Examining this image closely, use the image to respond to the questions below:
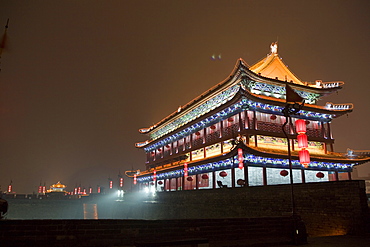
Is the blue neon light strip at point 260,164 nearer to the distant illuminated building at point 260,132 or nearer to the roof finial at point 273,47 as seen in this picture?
the distant illuminated building at point 260,132

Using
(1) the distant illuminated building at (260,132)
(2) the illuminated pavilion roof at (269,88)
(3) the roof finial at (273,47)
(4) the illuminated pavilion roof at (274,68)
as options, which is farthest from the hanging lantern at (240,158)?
(3) the roof finial at (273,47)

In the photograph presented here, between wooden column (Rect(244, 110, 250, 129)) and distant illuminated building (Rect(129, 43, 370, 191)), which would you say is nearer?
distant illuminated building (Rect(129, 43, 370, 191))

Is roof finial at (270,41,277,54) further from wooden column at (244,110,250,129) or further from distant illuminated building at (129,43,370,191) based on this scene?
wooden column at (244,110,250,129)

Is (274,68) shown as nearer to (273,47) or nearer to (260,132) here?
(273,47)

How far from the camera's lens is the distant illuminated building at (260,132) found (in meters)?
21.2

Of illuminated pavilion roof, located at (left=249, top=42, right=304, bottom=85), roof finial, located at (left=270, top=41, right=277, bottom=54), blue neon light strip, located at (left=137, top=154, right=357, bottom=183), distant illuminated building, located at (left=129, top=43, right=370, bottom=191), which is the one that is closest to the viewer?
blue neon light strip, located at (left=137, top=154, right=357, bottom=183)

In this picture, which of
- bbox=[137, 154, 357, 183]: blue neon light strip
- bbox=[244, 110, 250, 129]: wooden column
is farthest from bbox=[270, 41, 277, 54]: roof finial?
bbox=[137, 154, 357, 183]: blue neon light strip

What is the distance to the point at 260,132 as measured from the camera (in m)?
21.8

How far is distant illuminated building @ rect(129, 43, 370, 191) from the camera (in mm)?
21203

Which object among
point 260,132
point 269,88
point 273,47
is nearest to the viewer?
point 260,132

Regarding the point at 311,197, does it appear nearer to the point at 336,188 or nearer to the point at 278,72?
the point at 336,188

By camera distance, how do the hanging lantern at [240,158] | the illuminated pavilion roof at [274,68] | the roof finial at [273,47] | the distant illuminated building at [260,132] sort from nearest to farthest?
the hanging lantern at [240,158] → the distant illuminated building at [260,132] → the illuminated pavilion roof at [274,68] → the roof finial at [273,47]

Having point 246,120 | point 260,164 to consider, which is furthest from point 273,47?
point 260,164

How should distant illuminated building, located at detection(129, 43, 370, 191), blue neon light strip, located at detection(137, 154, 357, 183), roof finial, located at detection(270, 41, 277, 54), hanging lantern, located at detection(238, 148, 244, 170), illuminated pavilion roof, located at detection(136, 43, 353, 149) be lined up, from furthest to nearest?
roof finial, located at detection(270, 41, 277, 54), illuminated pavilion roof, located at detection(136, 43, 353, 149), distant illuminated building, located at detection(129, 43, 370, 191), blue neon light strip, located at detection(137, 154, 357, 183), hanging lantern, located at detection(238, 148, 244, 170)
